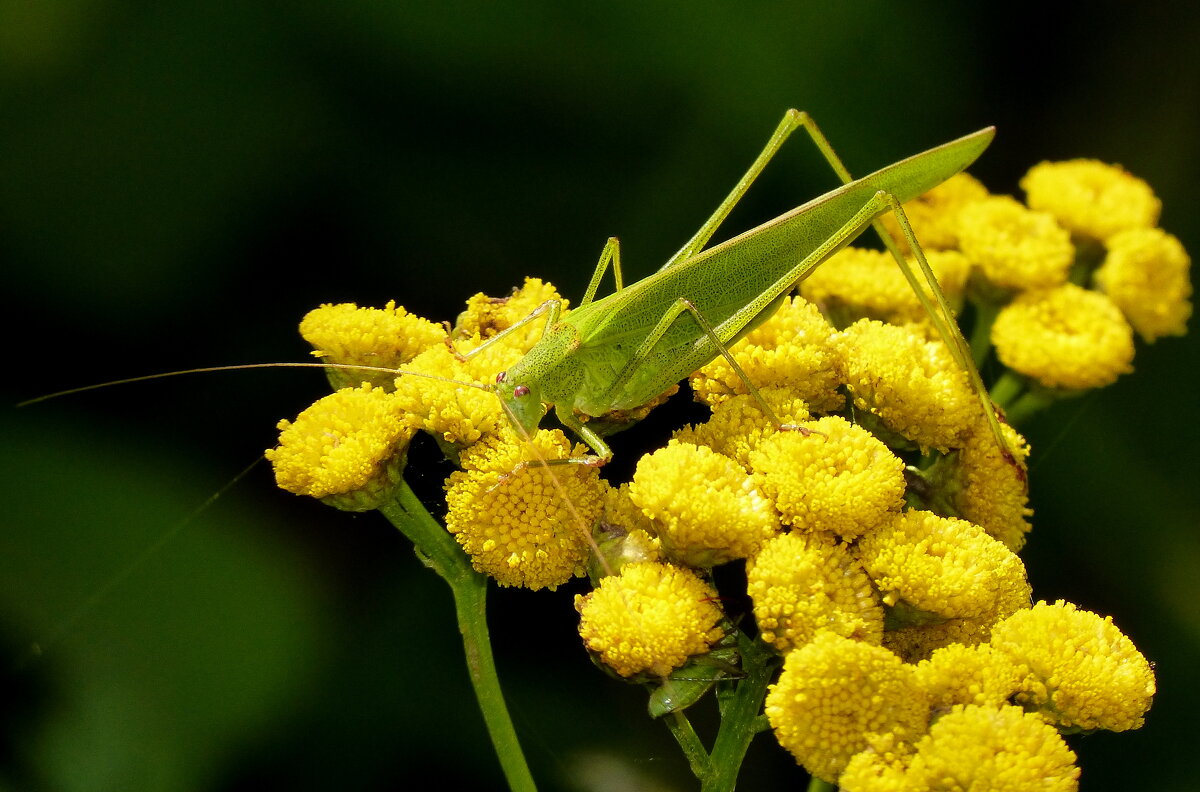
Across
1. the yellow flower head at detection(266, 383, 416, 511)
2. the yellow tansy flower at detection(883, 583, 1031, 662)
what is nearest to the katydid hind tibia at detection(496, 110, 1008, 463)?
the yellow flower head at detection(266, 383, 416, 511)

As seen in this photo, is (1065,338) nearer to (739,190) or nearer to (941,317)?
(941,317)

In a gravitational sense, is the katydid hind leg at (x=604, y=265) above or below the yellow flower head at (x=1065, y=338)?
above

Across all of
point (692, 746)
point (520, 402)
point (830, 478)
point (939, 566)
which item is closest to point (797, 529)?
point (830, 478)

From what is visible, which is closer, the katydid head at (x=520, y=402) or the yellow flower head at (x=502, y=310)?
the katydid head at (x=520, y=402)

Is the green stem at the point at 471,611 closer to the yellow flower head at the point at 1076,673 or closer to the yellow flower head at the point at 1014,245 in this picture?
the yellow flower head at the point at 1076,673

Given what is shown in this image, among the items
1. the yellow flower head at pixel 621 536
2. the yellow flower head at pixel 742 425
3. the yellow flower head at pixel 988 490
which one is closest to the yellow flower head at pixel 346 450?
the yellow flower head at pixel 621 536

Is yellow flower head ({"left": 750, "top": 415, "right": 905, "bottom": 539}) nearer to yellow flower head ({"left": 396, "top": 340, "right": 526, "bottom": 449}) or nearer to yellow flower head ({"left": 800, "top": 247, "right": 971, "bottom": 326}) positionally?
yellow flower head ({"left": 396, "top": 340, "right": 526, "bottom": 449})
